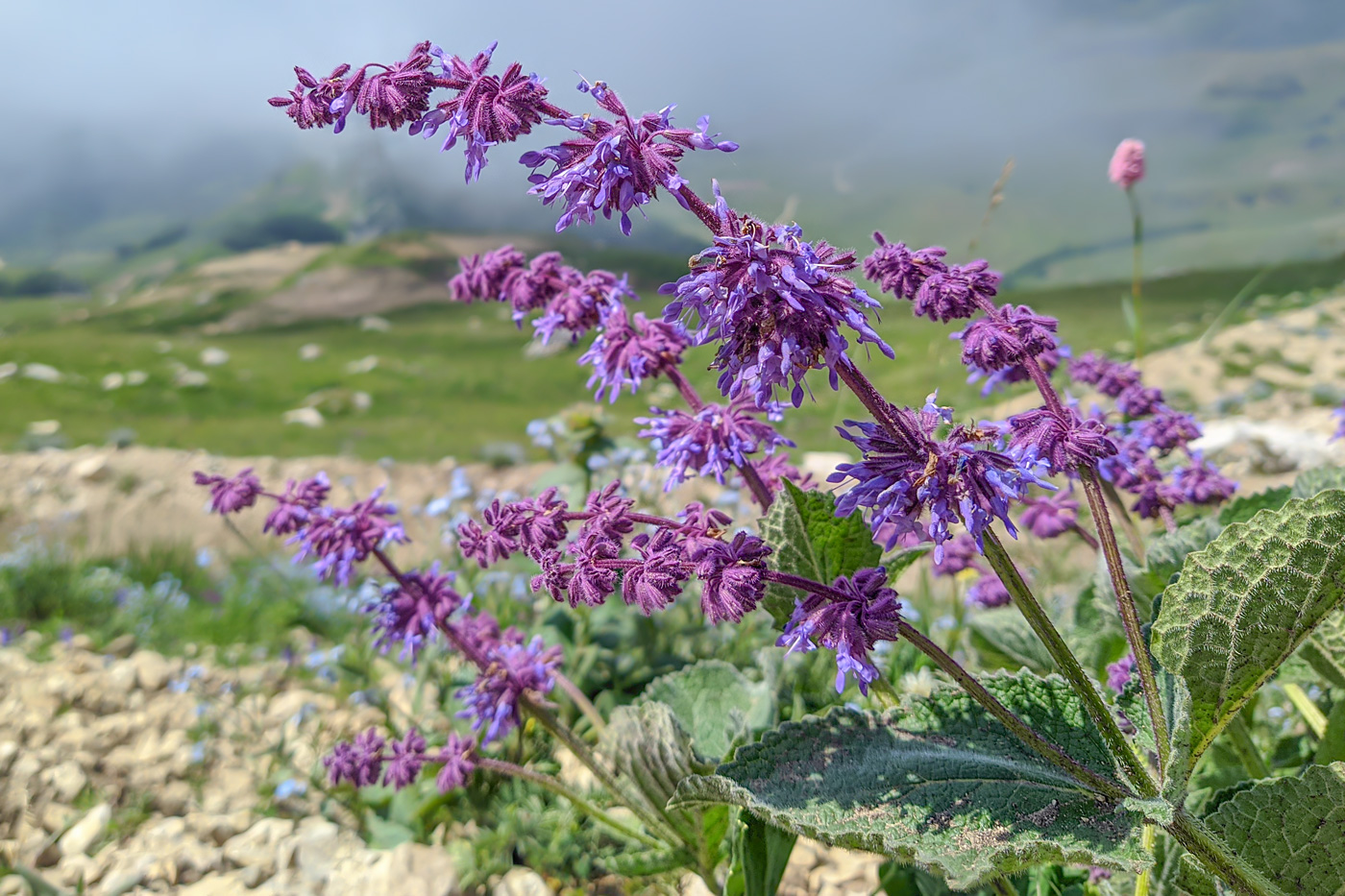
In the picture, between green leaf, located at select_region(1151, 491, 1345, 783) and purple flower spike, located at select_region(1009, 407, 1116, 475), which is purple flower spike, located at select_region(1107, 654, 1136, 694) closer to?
green leaf, located at select_region(1151, 491, 1345, 783)

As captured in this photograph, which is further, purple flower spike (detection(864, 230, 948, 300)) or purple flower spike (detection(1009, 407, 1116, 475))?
purple flower spike (detection(864, 230, 948, 300))

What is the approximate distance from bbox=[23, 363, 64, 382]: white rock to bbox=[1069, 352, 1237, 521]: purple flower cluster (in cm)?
2051

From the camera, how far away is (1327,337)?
10297 millimetres

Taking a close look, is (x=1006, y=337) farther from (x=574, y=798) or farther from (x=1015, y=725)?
(x=574, y=798)

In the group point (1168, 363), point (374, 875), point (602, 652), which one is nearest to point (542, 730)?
point (602, 652)

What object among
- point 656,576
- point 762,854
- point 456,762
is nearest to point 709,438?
point 656,576

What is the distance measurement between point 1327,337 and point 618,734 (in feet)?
39.7

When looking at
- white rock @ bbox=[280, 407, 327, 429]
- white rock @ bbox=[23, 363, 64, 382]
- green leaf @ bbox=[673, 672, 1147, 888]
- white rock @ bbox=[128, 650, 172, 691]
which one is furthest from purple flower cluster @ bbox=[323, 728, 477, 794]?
white rock @ bbox=[23, 363, 64, 382]

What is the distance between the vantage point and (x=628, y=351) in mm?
1633

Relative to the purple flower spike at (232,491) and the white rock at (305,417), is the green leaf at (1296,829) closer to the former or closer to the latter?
the purple flower spike at (232,491)

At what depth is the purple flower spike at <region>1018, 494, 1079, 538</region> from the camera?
6.68ft

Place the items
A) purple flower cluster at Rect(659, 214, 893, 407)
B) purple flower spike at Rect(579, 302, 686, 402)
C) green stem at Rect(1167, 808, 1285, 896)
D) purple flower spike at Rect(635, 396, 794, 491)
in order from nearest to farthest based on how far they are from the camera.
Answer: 1. purple flower cluster at Rect(659, 214, 893, 407)
2. green stem at Rect(1167, 808, 1285, 896)
3. purple flower spike at Rect(635, 396, 794, 491)
4. purple flower spike at Rect(579, 302, 686, 402)

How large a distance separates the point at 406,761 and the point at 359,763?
0.13m

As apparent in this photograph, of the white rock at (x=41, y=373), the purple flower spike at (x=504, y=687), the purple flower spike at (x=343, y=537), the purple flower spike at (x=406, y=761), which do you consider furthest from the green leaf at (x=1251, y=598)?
the white rock at (x=41, y=373)
